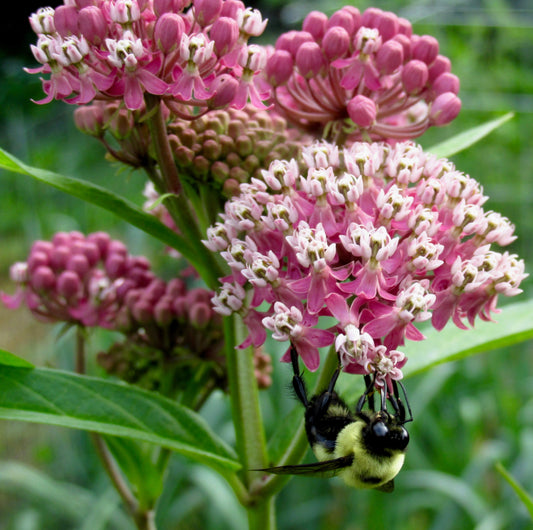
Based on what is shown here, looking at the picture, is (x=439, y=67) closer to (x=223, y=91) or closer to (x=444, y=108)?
(x=444, y=108)

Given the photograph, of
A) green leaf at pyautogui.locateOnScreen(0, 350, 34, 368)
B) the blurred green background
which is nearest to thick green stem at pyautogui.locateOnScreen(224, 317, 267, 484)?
green leaf at pyautogui.locateOnScreen(0, 350, 34, 368)

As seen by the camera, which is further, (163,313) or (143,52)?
(163,313)

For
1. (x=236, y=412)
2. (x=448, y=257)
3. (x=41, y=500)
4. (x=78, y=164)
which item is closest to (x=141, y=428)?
(x=236, y=412)

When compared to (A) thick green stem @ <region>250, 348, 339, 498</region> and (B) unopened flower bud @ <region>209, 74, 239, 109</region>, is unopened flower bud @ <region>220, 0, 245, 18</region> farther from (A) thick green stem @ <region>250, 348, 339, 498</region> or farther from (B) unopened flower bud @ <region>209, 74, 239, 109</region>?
(A) thick green stem @ <region>250, 348, 339, 498</region>

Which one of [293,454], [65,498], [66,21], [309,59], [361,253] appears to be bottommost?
[65,498]

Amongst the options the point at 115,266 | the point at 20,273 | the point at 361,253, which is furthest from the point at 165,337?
the point at 361,253

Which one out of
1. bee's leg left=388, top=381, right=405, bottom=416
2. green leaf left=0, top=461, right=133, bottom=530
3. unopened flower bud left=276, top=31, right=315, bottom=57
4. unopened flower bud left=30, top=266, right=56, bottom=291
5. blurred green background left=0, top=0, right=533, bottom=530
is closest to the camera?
bee's leg left=388, top=381, right=405, bottom=416
